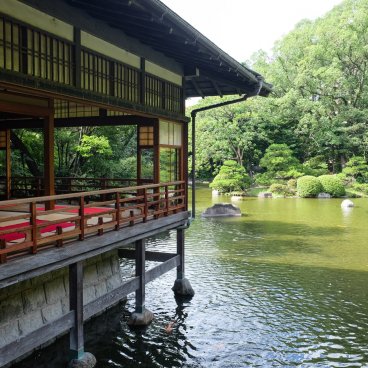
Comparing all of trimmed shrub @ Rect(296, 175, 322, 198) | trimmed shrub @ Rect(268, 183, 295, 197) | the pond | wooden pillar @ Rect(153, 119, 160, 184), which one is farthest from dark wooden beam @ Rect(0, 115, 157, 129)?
trimmed shrub @ Rect(268, 183, 295, 197)

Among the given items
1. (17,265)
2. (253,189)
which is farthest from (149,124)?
(253,189)

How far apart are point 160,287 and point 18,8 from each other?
9.48 metres

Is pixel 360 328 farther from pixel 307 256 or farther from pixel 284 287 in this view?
pixel 307 256

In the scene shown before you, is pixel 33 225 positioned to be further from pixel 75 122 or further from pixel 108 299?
pixel 75 122

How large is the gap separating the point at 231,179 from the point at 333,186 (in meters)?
9.43

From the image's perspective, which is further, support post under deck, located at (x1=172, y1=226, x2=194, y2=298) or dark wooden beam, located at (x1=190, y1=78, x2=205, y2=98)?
dark wooden beam, located at (x1=190, y1=78, x2=205, y2=98)

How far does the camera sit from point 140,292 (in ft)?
34.8

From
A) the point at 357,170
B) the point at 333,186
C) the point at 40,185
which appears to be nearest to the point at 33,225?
the point at 40,185

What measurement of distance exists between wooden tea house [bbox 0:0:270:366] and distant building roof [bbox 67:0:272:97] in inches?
1.3

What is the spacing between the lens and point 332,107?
49.4m

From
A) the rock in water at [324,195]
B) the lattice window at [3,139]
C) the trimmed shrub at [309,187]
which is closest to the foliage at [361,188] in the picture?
the rock in water at [324,195]

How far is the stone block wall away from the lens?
7.87 m

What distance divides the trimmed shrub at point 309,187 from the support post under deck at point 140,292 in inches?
1252

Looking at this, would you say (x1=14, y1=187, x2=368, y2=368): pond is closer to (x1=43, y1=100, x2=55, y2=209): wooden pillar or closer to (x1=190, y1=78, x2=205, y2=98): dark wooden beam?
(x1=43, y1=100, x2=55, y2=209): wooden pillar
